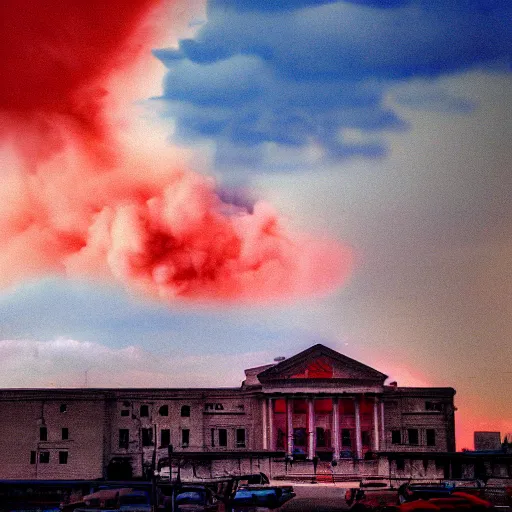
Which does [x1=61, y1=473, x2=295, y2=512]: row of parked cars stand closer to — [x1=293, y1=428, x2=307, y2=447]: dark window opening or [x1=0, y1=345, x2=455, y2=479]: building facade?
[x1=0, y1=345, x2=455, y2=479]: building facade

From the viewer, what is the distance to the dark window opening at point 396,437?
50375 mm

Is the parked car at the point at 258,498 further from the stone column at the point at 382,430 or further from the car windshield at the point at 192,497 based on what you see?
the stone column at the point at 382,430

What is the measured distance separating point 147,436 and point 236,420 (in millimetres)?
4592

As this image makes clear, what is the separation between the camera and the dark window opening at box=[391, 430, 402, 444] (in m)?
50.4

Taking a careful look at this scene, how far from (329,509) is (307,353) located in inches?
738

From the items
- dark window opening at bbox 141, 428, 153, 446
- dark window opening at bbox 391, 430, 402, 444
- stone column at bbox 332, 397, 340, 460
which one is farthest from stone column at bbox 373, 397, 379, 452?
dark window opening at bbox 141, 428, 153, 446

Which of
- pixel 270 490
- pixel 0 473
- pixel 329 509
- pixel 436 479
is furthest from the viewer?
pixel 0 473

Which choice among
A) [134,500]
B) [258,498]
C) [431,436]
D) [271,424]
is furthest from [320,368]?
[134,500]

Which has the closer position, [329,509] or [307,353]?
[329,509]

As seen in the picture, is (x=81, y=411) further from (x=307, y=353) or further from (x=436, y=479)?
→ (x=436, y=479)

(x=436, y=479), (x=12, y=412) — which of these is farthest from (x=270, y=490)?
(x=12, y=412)

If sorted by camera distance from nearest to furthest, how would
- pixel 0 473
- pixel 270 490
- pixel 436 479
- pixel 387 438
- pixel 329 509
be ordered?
pixel 329 509, pixel 270 490, pixel 436 479, pixel 0 473, pixel 387 438

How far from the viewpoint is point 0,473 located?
47094 millimetres

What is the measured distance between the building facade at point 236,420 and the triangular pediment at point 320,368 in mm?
49
